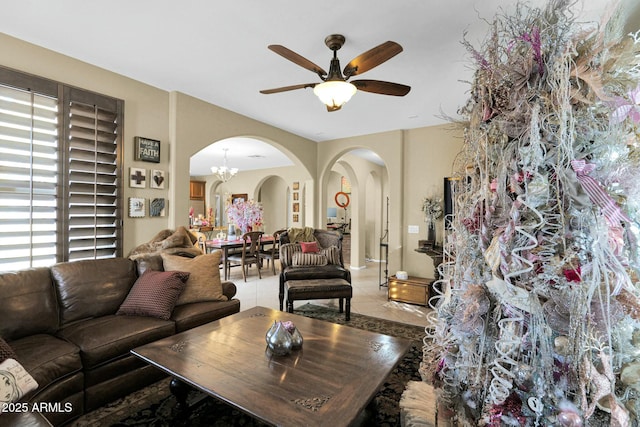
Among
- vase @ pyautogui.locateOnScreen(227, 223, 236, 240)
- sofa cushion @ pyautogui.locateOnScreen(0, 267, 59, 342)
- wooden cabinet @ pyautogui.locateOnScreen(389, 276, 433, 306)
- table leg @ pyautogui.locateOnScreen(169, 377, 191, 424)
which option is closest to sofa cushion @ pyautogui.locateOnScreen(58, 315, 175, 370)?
sofa cushion @ pyautogui.locateOnScreen(0, 267, 59, 342)

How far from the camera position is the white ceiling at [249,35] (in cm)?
199

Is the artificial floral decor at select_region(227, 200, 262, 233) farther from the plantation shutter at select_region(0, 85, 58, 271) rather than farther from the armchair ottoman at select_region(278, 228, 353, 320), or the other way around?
the plantation shutter at select_region(0, 85, 58, 271)

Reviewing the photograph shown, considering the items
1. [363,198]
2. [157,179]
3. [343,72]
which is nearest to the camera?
[343,72]

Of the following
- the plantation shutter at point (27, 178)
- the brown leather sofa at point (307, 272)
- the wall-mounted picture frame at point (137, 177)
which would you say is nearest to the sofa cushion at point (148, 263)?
the plantation shutter at point (27, 178)

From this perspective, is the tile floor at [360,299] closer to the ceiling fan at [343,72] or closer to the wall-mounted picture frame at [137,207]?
the wall-mounted picture frame at [137,207]

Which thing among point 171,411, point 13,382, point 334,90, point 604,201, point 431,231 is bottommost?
point 171,411

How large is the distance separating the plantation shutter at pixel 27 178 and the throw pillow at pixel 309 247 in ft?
8.95

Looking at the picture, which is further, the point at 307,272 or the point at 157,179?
the point at 307,272

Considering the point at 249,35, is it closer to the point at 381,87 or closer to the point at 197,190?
the point at 381,87

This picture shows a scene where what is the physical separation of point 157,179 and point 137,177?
21 centimetres

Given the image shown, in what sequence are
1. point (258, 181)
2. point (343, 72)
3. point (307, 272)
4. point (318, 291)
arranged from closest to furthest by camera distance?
point (343, 72)
point (318, 291)
point (307, 272)
point (258, 181)

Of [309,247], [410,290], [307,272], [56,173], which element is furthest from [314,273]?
[56,173]

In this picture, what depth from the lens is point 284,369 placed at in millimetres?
1584

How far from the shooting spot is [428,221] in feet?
15.3
